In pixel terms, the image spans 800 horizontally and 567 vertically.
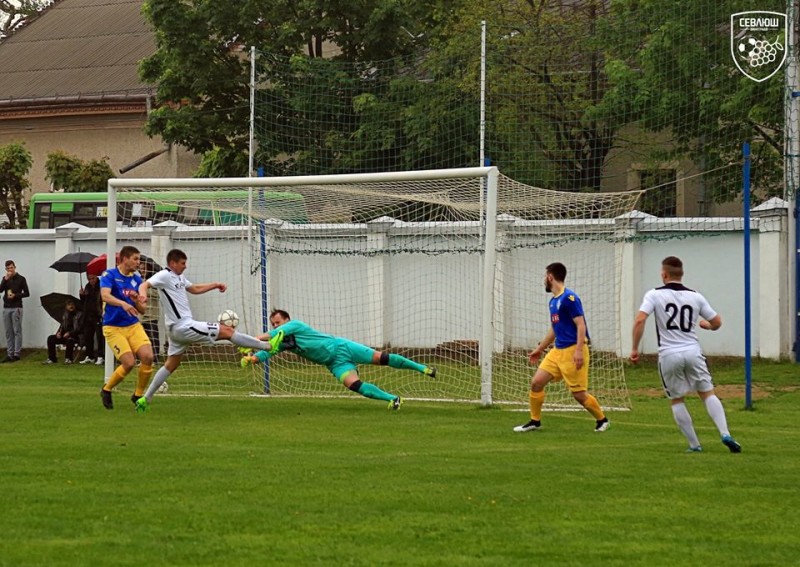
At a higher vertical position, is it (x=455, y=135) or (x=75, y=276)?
(x=455, y=135)

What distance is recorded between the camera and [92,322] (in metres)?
26.5

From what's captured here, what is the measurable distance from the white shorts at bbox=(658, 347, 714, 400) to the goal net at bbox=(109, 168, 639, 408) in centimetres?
450

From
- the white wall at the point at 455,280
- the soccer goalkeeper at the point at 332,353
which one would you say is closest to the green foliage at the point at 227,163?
the white wall at the point at 455,280

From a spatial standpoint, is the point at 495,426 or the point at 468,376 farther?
the point at 468,376

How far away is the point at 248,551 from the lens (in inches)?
307

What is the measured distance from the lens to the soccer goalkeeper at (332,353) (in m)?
16.5

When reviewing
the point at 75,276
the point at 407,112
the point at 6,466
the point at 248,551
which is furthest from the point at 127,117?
the point at 248,551

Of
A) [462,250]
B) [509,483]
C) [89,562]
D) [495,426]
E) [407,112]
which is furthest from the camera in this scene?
[407,112]

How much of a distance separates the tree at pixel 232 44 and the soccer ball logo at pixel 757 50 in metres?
12.7

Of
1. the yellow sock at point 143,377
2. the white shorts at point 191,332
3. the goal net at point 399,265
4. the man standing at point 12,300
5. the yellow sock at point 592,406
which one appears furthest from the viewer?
the man standing at point 12,300

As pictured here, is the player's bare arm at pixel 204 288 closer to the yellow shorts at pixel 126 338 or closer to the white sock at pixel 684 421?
the yellow shorts at pixel 126 338

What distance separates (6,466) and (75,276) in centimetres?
1858

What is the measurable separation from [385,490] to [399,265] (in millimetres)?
16378

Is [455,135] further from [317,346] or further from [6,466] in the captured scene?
[6,466]
